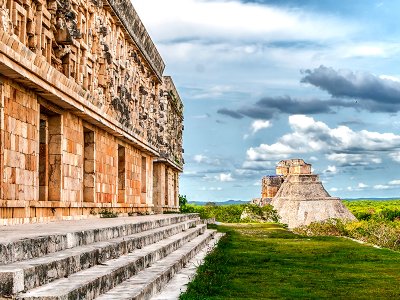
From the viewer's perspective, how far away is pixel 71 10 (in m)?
12.9

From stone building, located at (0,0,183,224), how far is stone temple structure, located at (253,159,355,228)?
31.3 metres

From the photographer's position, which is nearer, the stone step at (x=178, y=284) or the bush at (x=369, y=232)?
the stone step at (x=178, y=284)

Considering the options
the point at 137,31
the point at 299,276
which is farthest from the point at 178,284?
the point at 137,31

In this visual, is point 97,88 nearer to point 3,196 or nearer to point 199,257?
point 199,257

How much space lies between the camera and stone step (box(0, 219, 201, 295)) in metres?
4.15

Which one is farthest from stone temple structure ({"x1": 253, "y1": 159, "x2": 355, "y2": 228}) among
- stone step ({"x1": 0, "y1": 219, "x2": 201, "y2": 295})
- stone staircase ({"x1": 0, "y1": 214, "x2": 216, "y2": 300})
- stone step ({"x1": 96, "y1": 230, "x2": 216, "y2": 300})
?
stone step ({"x1": 0, "y1": 219, "x2": 201, "y2": 295})

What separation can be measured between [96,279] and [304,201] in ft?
168

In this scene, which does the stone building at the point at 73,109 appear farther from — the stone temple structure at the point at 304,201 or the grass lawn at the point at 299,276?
the stone temple structure at the point at 304,201

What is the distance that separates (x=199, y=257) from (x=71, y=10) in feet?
18.4

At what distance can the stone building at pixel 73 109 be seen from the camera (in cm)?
924

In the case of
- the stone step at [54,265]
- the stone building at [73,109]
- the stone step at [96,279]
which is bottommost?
the stone step at [96,279]

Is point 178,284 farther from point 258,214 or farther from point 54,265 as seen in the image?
point 258,214

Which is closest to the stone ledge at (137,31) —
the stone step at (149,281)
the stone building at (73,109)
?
the stone building at (73,109)

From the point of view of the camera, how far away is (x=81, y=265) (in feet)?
19.4
